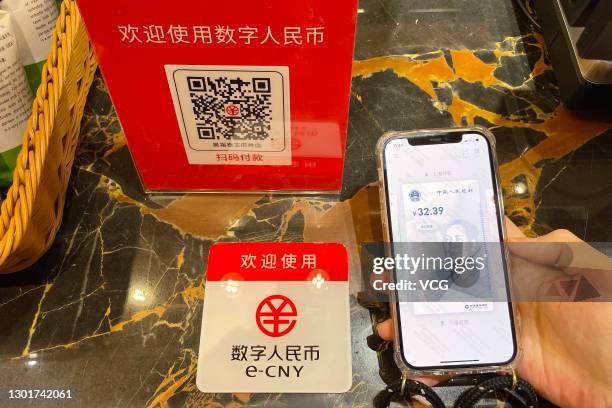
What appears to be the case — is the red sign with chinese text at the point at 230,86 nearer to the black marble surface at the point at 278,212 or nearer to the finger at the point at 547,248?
the black marble surface at the point at 278,212

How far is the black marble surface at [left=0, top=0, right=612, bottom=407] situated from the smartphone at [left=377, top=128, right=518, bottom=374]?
4 centimetres

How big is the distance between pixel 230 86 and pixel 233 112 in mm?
30

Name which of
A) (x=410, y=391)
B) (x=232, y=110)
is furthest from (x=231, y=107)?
(x=410, y=391)

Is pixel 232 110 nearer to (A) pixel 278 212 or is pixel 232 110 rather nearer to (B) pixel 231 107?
(B) pixel 231 107

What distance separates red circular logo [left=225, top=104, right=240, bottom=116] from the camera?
436 millimetres

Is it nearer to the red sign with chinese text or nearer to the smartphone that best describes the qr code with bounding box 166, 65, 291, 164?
the red sign with chinese text

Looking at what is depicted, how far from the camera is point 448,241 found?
483 millimetres

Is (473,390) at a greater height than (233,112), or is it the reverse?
(233,112)

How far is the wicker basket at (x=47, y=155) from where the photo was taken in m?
0.42

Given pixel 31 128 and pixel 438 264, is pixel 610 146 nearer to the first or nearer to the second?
pixel 438 264

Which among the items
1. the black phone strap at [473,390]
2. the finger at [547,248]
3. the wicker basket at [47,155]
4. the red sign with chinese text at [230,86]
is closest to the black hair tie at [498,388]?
the black phone strap at [473,390]

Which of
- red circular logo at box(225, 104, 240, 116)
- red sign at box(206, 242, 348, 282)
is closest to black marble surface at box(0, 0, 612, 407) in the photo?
red sign at box(206, 242, 348, 282)

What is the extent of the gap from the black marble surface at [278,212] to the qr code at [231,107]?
11 centimetres

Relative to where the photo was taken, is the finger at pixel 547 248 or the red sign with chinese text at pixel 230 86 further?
the finger at pixel 547 248
